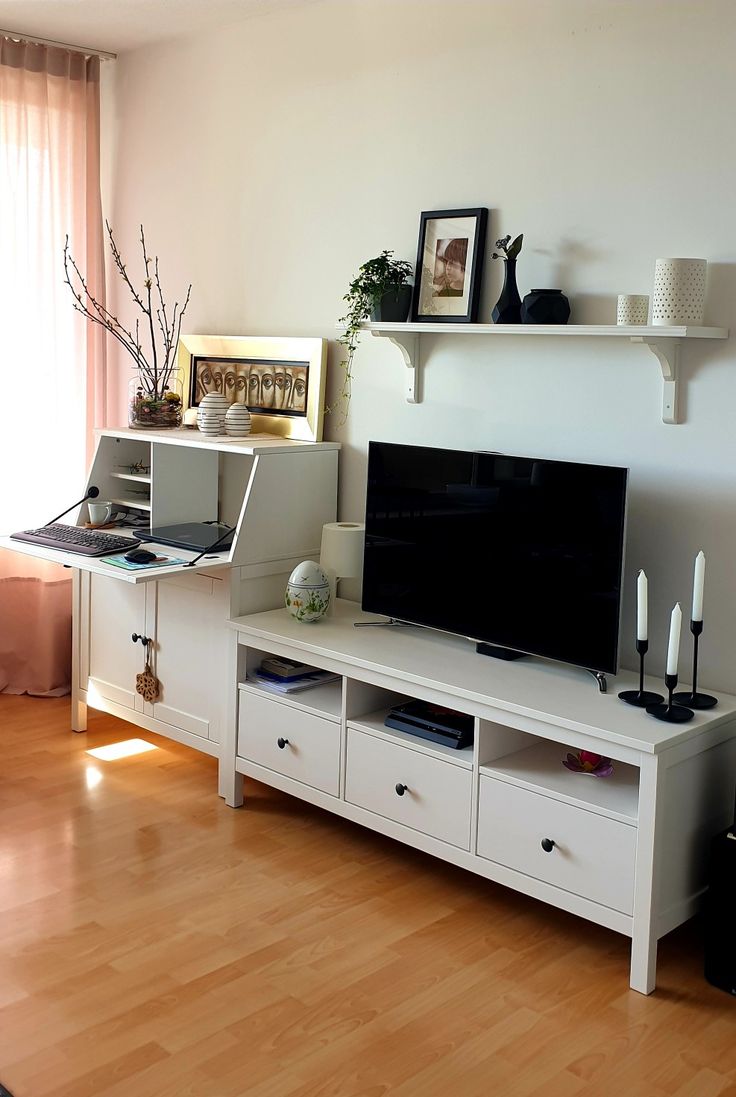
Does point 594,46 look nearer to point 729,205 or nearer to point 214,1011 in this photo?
point 729,205

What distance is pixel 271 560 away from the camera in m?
3.30

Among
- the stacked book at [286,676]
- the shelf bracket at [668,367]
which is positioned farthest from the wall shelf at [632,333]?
the stacked book at [286,676]

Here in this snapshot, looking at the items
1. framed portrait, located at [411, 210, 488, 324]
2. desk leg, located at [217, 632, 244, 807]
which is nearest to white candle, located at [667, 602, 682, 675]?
framed portrait, located at [411, 210, 488, 324]

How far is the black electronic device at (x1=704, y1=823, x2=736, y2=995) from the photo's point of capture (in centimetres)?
231

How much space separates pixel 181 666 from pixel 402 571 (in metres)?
0.84

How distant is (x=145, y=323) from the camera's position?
4.14 meters

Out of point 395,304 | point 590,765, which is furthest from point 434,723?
point 395,304

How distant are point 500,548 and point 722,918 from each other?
1012mm

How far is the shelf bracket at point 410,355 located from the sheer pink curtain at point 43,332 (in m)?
1.53

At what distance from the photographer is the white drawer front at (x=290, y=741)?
2963mm

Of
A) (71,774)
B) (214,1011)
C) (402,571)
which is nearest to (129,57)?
(402,571)

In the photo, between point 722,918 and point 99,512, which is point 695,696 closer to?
point 722,918

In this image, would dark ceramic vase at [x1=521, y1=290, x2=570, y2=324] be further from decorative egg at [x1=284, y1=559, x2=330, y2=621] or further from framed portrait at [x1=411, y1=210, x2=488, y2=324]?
decorative egg at [x1=284, y1=559, x2=330, y2=621]

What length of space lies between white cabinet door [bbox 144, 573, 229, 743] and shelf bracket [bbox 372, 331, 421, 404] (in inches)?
30.7
